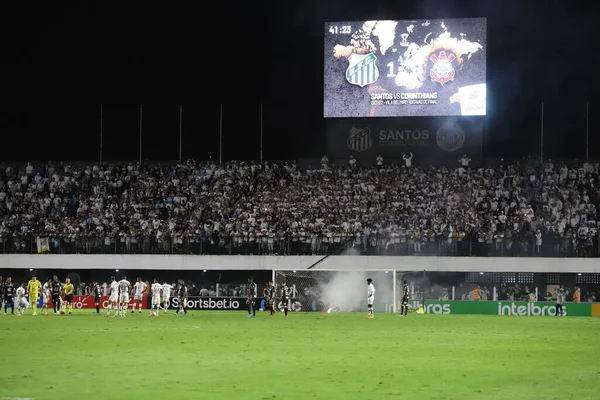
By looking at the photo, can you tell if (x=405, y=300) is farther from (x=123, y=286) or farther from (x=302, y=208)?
(x=302, y=208)

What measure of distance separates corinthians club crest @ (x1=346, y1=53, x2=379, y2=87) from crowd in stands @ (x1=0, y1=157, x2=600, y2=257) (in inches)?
230

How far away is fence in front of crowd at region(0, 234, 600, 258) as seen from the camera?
5509 centimetres

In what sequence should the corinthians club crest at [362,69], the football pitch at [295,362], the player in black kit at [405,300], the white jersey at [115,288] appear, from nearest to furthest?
the football pitch at [295,362] → the white jersey at [115,288] → the player in black kit at [405,300] → the corinthians club crest at [362,69]

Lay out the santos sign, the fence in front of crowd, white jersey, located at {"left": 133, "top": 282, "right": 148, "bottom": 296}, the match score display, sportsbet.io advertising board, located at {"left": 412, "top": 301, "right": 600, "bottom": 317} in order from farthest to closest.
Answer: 1. the santos sign
2. the match score display
3. the fence in front of crowd
4. sportsbet.io advertising board, located at {"left": 412, "top": 301, "right": 600, "bottom": 317}
5. white jersey, located at {"left": 133, "top": 282, "right": 148, "bottom": 296}

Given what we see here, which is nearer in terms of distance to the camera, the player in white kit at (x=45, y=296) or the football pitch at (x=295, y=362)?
the football pitch at (x=295, y=362)

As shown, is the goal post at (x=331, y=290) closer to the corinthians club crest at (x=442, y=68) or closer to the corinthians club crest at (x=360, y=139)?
the corinthians club crest at (x=360, y=139)

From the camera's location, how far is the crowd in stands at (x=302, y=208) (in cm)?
5697

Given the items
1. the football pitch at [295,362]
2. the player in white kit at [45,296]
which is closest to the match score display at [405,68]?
the player in white kit at [45,296]

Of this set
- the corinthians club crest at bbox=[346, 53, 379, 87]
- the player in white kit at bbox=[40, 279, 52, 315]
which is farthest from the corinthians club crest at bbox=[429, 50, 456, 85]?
the player in white kit at bbox=[40, 279, 52, 315]

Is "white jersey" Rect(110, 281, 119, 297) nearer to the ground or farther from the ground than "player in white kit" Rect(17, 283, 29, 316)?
farther from the ground

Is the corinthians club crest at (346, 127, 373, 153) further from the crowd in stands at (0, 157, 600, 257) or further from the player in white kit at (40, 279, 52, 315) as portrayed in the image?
the player in white kit at (40, 279, 52, 315)

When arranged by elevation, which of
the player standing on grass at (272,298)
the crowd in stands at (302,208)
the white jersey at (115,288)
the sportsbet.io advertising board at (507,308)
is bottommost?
the sportsbet.io advertising board at (507,308)

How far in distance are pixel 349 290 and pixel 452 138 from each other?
15518mm

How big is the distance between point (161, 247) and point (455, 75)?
21.9m
